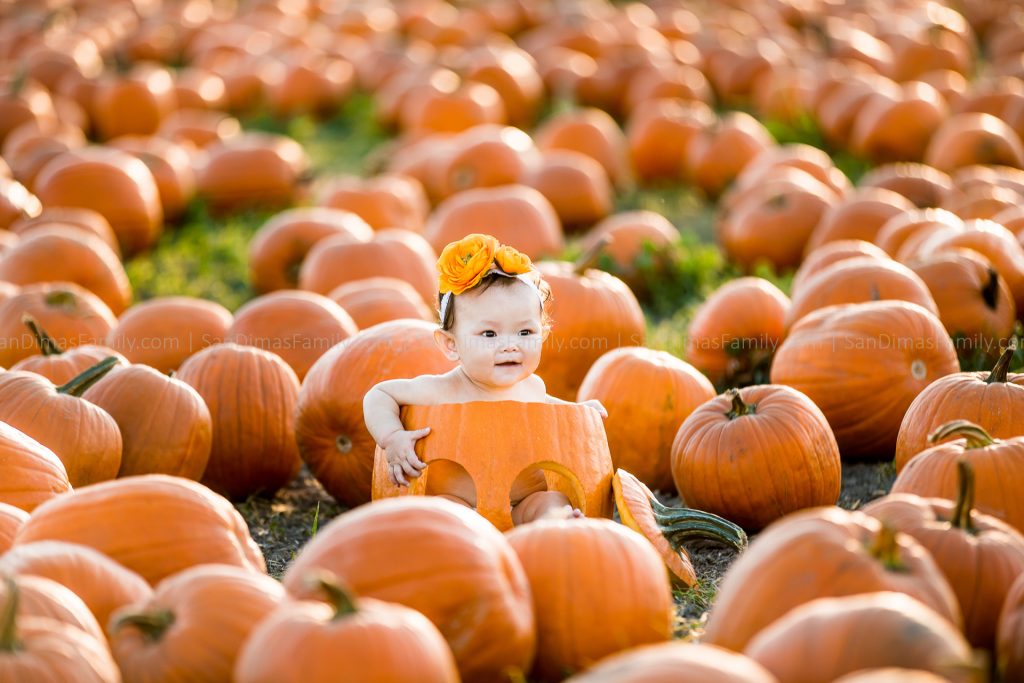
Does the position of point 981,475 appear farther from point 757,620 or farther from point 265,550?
point 265,550

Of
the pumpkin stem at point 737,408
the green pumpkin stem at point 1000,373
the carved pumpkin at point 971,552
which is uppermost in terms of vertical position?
the carved pumpkin at point 971,552

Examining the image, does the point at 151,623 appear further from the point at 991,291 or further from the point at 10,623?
the point at 991,291

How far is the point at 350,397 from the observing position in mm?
4578

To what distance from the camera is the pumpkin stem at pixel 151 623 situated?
266cm

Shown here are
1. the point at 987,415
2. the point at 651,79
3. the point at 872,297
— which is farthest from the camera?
the point at 651,79

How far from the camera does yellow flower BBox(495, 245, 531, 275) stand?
13.1 ft

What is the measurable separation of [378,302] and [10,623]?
11.8ft

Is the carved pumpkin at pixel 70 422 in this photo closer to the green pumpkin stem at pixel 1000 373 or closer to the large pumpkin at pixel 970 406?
the large pumpkin at pixel 970 406

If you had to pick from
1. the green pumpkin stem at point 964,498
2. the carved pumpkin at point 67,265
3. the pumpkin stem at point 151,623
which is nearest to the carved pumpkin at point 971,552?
the green pumpkin stem at point 964,498

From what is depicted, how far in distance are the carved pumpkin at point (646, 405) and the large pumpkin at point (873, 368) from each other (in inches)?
18.3

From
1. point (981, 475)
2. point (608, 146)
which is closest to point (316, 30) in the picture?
point (608, 146)

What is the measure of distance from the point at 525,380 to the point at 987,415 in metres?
1.53

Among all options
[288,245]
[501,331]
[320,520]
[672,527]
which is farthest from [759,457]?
[288,245]

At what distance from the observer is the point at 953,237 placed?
19.8 ft
